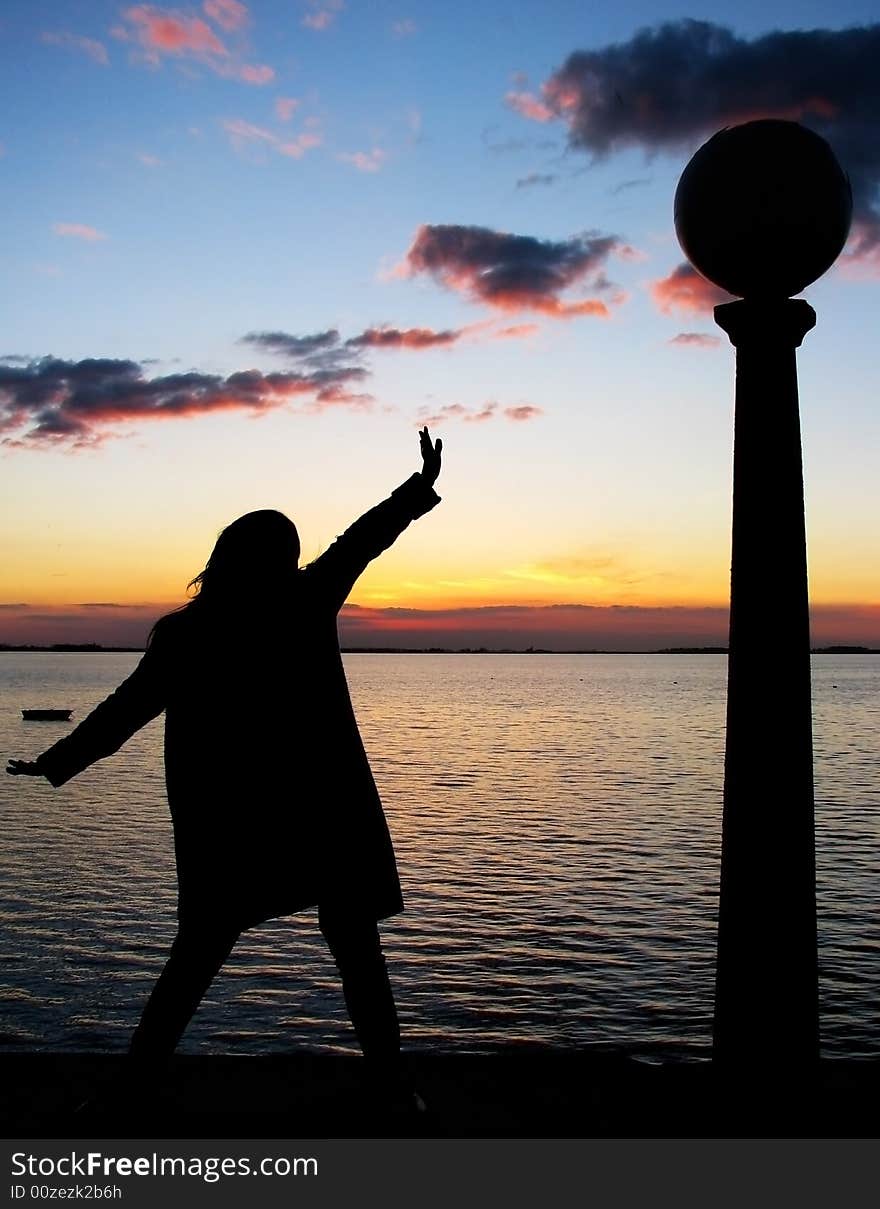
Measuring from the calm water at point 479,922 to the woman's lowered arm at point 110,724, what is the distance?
22.9 feet

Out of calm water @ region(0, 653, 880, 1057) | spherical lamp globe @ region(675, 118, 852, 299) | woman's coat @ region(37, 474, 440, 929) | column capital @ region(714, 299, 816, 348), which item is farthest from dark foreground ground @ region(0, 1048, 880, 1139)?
calm water @ region(0, 653, 880, 1057)

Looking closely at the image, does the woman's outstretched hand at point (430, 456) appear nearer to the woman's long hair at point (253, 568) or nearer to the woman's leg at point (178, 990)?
the woman's long hair at point (253, 568)

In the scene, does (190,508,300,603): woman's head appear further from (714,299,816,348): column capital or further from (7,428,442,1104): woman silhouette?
(714,299,816,348): column capital

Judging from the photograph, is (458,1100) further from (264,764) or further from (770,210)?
(770,210)

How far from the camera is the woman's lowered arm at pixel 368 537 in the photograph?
430 cm

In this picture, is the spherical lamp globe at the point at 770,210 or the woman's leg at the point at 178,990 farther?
the spherical lamp globe at the point at 770,210

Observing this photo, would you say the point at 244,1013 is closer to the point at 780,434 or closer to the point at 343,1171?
the point at 343,1171

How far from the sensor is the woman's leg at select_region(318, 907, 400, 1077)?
433 centimetres

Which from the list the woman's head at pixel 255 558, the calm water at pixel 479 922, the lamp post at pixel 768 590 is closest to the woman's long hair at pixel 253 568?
the woman's head at pixel 255 558

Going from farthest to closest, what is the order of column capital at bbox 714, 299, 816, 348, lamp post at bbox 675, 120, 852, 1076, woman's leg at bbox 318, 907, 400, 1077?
column capital at bbox 714, 299, 816, 348 → lamp post at bbox 675, 120, 852, 1076 → woman's leg at bbox 318, 907, 400, 1077

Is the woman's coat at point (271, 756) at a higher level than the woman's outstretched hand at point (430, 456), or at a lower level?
lower

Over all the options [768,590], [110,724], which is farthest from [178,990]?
[768,590]

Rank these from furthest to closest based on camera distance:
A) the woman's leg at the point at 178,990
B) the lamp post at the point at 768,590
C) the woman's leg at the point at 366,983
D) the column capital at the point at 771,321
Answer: the column capital at the point at 771,321, the lamp post at the point at 768,590, the woman's leg at the point at 366,983, the woman's leg at the point at 178,990

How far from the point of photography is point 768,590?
4.48 metres
